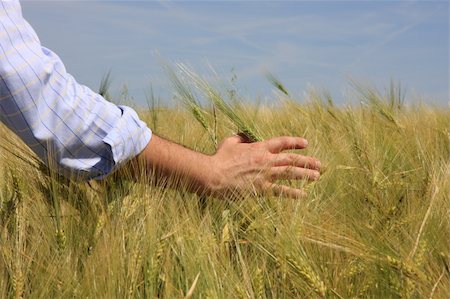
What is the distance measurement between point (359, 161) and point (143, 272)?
75cm

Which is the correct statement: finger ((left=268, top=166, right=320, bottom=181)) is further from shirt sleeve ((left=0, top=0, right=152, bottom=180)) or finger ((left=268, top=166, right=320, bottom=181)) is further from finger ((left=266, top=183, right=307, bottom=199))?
shirt sleeve ((left=0, top=0, right=152, bottom=180))

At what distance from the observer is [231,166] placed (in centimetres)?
128

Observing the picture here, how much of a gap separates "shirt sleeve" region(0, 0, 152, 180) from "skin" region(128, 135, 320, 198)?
5 cm

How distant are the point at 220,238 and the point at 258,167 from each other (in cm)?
18

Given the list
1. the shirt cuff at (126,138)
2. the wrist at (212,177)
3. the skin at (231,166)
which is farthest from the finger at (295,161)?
the shirt cuff at (126,138)

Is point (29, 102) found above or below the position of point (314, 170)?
above

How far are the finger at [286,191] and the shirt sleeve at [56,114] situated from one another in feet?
0.90

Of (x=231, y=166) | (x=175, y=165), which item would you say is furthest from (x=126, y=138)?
(x=231, y=166)

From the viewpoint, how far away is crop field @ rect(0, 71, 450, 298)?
919 millimetres

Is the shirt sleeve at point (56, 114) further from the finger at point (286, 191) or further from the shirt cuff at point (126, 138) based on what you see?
the finger at point (286, 191)

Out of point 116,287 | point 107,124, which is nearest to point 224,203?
point 107,124

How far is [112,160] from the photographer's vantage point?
1.19 metres

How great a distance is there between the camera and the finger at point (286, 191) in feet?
4.00

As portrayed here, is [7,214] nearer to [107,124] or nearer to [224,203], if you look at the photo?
[107,124]
